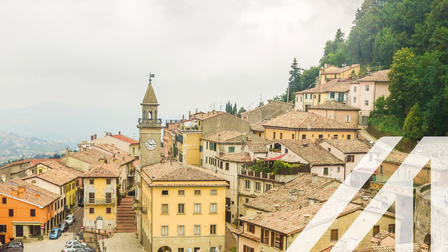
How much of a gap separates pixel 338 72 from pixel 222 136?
1478 inches

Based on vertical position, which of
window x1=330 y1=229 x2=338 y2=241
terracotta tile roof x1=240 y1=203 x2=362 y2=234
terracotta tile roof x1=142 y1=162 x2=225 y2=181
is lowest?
window x1=330 y1=229 x2=338 y2=241

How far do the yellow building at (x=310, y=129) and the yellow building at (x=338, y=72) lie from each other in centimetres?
2730

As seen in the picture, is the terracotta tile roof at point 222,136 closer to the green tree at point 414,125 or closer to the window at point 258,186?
the window at point 258,186

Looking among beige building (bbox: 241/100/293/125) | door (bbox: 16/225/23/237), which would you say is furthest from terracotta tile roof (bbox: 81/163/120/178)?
beige building (bbox: 241/100/293/125)

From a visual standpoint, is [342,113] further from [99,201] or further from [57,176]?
[57,176]

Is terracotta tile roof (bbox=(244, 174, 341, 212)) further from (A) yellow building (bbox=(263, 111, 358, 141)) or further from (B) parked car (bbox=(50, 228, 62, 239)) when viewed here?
(B) parked car (bbox=(50, 228, 62, 239))

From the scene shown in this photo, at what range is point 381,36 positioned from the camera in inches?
3049

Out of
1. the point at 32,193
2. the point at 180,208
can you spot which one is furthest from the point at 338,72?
the point at 32,193

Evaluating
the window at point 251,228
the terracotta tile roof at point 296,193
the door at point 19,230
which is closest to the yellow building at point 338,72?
the terracotta tile roof at point 296,193

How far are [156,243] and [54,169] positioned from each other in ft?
89.0

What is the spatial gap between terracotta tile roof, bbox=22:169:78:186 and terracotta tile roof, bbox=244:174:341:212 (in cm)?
2703

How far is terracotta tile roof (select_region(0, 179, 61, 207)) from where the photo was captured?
4716 centimetres

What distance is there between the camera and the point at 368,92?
202 ft

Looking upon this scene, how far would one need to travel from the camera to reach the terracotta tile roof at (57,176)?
5322cm
